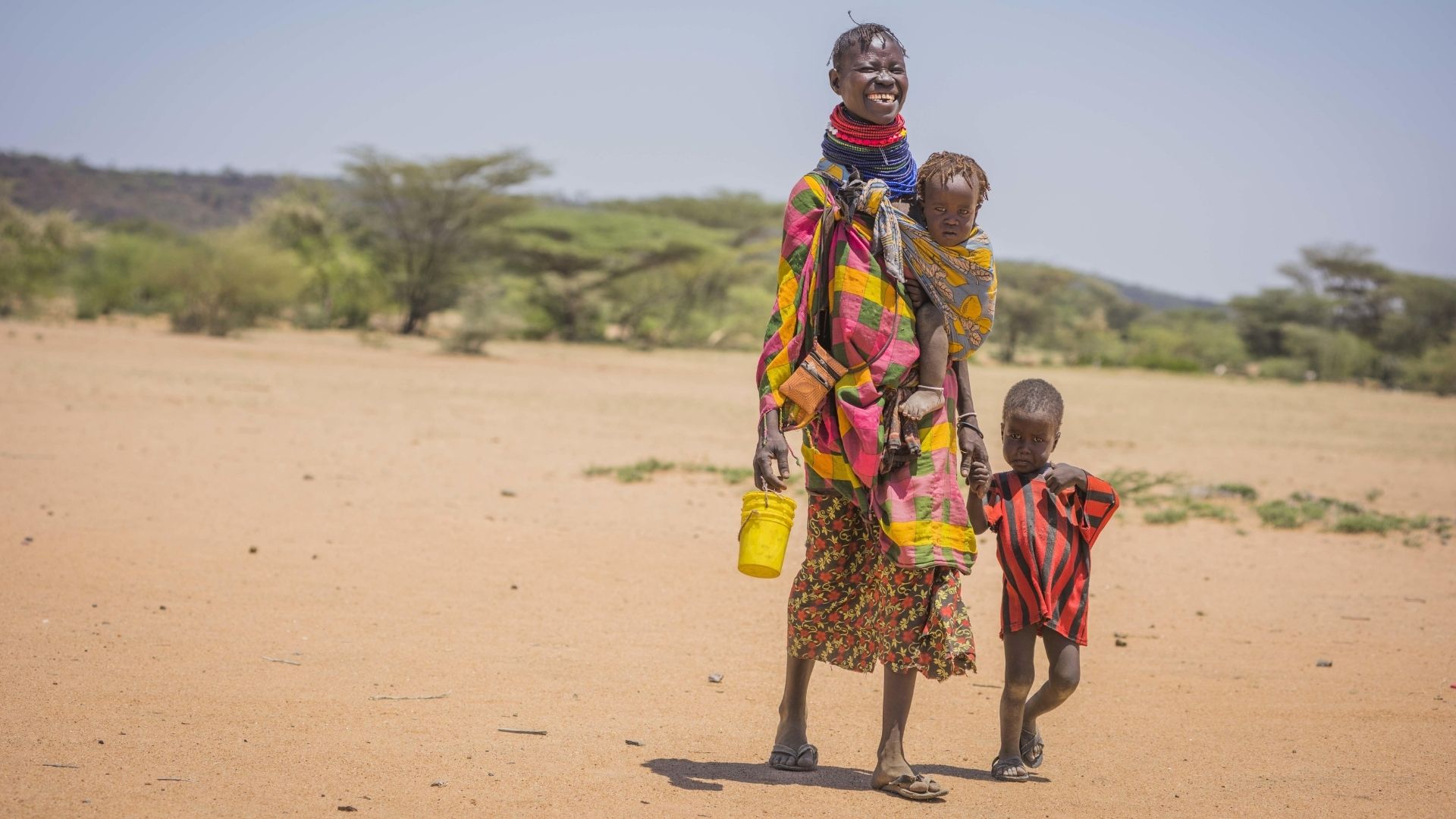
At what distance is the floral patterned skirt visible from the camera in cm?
339

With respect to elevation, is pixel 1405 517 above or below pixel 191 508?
above

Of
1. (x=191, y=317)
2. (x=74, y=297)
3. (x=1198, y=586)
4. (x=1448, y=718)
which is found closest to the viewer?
(x=1448, y=718)

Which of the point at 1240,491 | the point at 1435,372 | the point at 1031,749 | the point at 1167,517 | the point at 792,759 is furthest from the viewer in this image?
the point at 1435,372

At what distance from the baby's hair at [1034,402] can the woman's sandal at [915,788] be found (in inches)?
41.1

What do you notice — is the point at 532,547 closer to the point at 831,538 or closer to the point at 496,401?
the point at 831,538

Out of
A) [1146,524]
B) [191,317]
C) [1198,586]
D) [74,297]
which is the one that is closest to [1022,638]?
[1198,586]

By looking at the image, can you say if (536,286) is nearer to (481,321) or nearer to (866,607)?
(481,321)

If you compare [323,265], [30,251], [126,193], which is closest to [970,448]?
[30,251]

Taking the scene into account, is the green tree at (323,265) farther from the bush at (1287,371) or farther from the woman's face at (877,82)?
the woman's face at (877,82)

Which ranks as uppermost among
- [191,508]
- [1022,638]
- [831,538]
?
[831,538]

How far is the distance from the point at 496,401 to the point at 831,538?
12.1m

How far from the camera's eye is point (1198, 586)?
A: 6801mm

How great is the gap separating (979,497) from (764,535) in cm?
67

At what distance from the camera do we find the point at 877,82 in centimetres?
338
